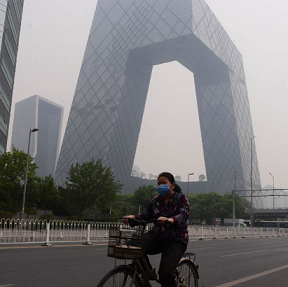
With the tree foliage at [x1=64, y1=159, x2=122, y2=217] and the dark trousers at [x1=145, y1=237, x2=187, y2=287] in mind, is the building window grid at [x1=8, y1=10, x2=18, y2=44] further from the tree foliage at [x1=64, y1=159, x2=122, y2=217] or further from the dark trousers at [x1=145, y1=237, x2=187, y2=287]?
the dark trousers at [x1=145, y1=237, x2=187, y2=287]

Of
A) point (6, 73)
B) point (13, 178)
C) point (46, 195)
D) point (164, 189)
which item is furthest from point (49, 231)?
point (6, 73)

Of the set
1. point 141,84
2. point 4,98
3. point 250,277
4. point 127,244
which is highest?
point 141,84

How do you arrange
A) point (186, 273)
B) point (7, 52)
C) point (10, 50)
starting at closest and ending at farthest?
1. point (186, 273)
2. point (7, 52)
3. point (10, 50)

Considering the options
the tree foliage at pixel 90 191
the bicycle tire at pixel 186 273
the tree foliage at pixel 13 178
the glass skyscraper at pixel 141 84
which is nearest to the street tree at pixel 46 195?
the tree foliage at pixel 90 191

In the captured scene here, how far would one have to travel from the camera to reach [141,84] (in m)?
92.7

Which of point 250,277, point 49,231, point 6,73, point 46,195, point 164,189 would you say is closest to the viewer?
point 164,189

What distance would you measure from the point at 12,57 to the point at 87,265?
4184cm

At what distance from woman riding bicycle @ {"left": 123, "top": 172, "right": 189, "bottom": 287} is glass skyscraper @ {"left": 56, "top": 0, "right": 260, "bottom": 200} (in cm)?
7638

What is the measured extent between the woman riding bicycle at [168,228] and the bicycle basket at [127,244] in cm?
26

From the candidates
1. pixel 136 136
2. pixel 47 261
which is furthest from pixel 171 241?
pixel 136 136

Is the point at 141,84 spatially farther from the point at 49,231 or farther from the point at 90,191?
the point at 49,231

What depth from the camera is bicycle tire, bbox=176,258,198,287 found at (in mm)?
4867

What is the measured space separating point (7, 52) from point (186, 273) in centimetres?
4275

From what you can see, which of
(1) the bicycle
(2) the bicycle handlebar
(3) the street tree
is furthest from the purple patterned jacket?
(3) the street tree
